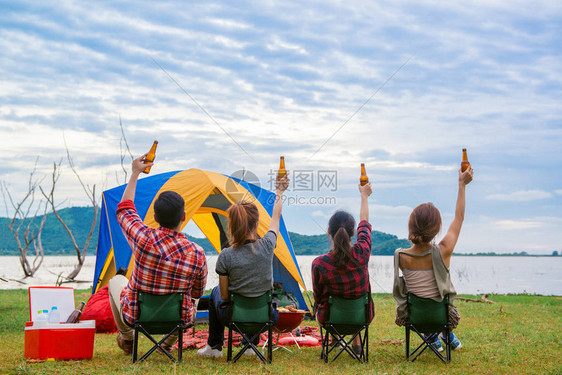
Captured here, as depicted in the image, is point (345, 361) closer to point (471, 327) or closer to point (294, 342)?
point (294, 342)

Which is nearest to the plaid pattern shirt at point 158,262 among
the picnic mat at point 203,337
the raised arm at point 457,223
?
the picnic mat at point 203,337

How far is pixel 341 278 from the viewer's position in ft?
13.1

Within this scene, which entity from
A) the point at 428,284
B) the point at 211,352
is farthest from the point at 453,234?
the point at 211,352

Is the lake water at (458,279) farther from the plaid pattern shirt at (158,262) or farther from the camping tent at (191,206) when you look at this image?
the plaid pattern shirt at (158,262)

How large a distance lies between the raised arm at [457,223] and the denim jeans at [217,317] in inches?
56.0

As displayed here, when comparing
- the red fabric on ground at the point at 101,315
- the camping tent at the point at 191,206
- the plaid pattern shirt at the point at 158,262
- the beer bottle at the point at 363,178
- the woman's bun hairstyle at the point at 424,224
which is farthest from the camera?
the camping tent at the point at 191,206

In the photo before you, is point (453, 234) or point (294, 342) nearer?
point (453, 234)

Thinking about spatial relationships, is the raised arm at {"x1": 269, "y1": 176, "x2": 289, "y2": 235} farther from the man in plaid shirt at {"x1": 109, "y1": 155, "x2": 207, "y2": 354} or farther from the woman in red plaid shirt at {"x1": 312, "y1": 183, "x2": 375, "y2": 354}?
the man in plaid shirt at {"x1": 109, "y1": 155, "x2": 207, "y2": 354}

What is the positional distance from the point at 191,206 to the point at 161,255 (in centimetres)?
278

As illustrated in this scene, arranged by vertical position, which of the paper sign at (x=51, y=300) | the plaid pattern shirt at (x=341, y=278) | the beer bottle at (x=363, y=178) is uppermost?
the beer bottle at (x=363, y=178)

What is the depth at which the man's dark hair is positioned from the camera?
145 inches

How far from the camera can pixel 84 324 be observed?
4133mm

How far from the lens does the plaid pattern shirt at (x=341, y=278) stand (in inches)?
157

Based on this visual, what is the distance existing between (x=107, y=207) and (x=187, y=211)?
1.16m
